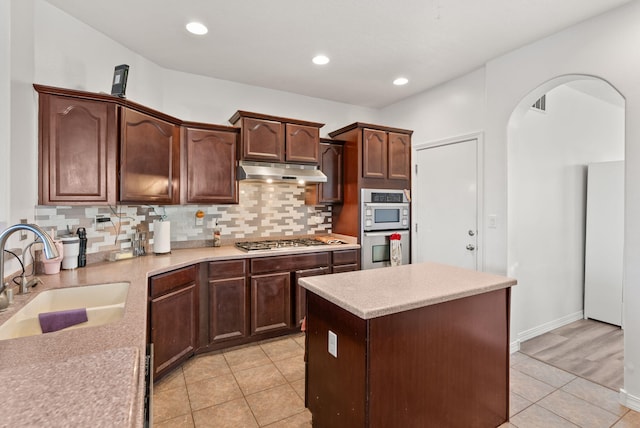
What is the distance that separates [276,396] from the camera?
7.65 feet

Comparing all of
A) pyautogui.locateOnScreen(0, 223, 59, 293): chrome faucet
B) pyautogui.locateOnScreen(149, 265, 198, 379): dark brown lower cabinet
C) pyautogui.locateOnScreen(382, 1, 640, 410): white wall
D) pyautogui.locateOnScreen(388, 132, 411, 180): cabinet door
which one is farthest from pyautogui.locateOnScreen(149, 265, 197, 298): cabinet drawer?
pyautogui.locateOnScreen(382, 1, 640, 410): white wall

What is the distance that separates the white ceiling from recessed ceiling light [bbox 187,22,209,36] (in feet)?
0.17

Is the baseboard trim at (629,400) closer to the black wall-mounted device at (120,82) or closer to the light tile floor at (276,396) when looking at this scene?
the light tile floor at (276,396)

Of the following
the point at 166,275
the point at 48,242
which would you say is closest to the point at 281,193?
the point at 166,275

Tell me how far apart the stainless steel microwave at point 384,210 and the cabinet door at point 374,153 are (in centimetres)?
22

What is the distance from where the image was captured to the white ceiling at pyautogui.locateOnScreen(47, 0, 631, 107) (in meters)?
2.29

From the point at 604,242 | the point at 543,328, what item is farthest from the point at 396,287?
the point at 604,242

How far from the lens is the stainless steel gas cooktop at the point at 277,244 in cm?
337

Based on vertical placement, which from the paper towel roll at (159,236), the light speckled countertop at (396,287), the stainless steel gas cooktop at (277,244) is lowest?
the light speckled countertop at (396,287)

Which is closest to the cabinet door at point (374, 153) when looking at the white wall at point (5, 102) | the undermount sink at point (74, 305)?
the undermount sink at point (74, 305)

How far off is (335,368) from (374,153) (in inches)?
108

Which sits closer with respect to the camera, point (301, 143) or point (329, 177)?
point (301, 143)

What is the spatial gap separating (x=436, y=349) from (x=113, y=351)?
147cm

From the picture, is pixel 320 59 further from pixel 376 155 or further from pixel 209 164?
pixel 209 164
